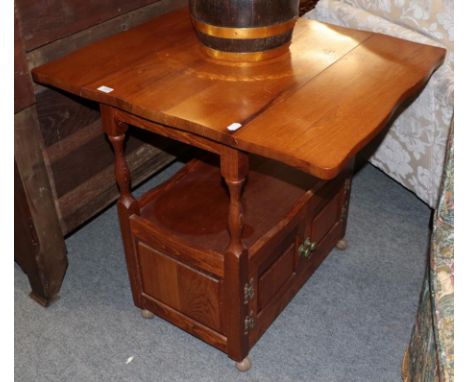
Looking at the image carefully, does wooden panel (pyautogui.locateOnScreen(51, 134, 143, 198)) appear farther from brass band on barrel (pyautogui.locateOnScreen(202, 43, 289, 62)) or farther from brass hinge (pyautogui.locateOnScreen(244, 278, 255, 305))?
brass hinge (pyautogui.locateOnScreen(244, 278, 255, 305))

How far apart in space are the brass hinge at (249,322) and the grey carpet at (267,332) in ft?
0.43

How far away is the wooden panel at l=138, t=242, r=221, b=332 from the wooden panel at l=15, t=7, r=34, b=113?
46 centimetres

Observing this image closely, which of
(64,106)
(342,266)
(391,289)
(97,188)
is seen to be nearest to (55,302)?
(97,188)

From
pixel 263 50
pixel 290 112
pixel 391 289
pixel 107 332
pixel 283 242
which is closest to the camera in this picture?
pixel 290 112

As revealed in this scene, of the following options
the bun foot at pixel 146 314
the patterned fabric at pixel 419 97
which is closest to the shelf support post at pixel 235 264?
the bun foot at pixel 146 314

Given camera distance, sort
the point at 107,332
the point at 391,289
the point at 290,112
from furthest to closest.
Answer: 1. the point at 391,289
2. the point at 107,332
3. the point at 290,112

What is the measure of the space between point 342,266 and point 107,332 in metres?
→ 0.75

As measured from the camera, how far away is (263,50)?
55.9 inches

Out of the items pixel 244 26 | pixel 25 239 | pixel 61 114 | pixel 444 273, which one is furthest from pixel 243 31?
pixel 25 239

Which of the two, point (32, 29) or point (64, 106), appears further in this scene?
point (64, 106)

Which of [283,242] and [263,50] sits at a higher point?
[263,50]

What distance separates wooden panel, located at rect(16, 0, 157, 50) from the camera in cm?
142

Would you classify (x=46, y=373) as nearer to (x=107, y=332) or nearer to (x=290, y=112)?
(x=107, y=332)

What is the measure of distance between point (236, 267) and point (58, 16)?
76 centimetres
